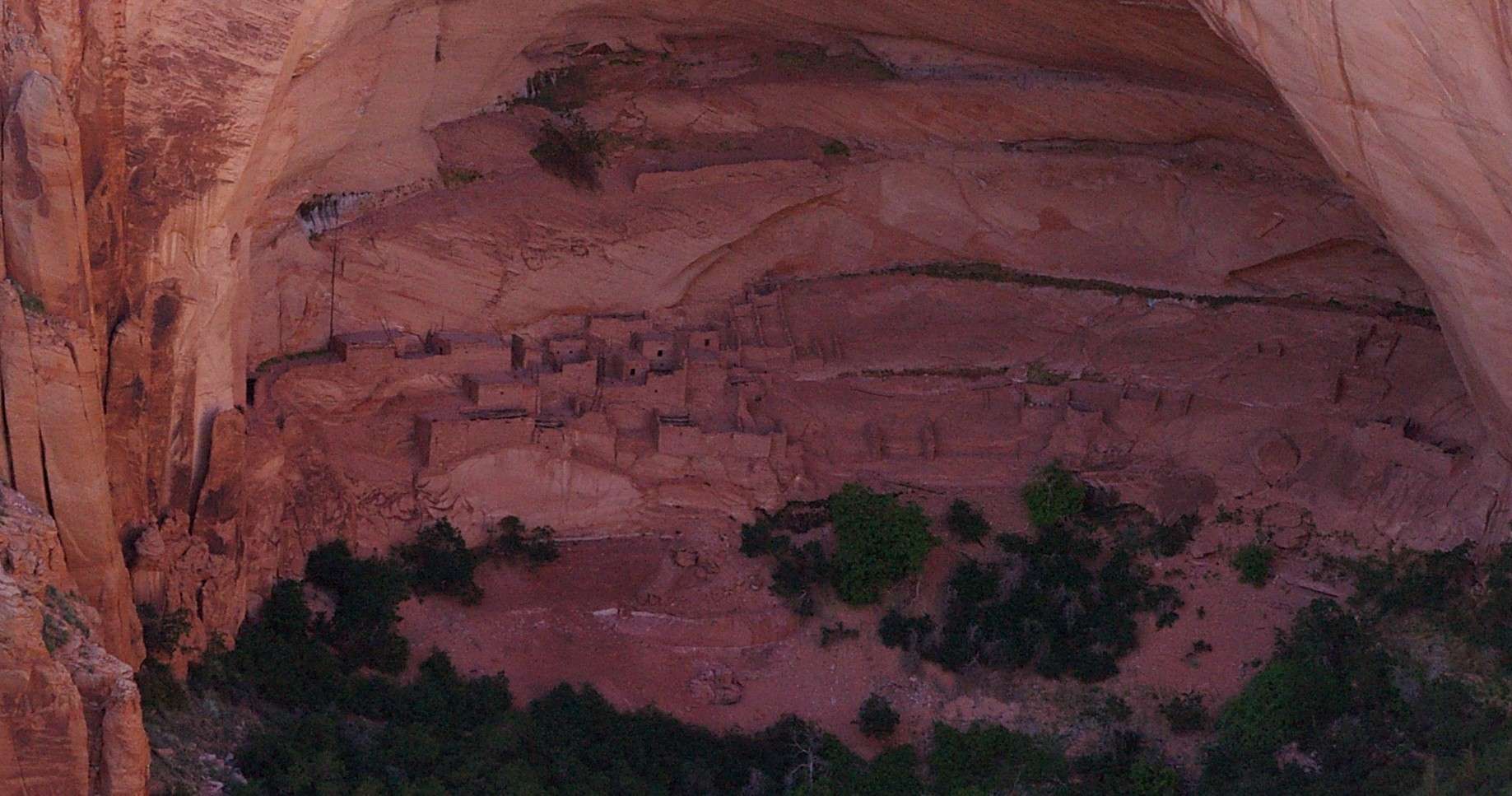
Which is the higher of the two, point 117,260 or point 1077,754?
point 117,260

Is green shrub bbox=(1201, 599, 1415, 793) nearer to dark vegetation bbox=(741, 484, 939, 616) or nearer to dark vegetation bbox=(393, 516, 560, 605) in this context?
dark vegetation bbox=(741, 484, 939, 616)

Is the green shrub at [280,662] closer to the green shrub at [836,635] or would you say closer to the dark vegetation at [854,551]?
the dark vegetation at [854,551]

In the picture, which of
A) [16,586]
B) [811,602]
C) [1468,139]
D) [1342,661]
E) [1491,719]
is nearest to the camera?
[16,586]

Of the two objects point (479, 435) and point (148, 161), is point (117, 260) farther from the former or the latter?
point (479, 435)

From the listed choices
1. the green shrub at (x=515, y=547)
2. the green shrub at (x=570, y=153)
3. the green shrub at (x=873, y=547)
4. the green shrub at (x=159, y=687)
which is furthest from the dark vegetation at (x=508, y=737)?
the green shrub at (x=570, y=153)

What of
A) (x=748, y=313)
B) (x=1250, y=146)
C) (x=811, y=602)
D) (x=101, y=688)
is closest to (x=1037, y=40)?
(x=1250, y=146)

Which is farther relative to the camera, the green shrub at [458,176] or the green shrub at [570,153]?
the green shrub at [570,153]

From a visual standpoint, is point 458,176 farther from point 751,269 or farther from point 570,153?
point 751,269
